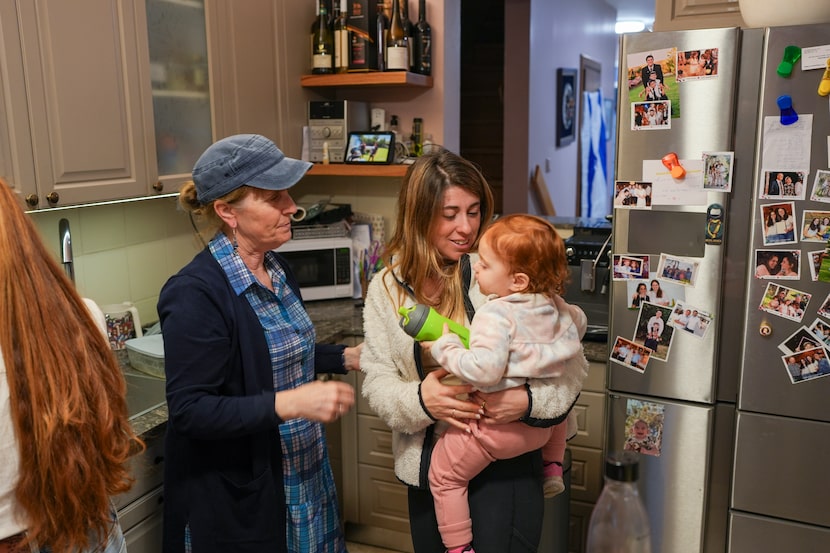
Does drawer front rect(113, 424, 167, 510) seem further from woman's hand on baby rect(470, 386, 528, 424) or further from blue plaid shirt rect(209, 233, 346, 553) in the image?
woman's hand on baby rect(470, 386, 528, 424)

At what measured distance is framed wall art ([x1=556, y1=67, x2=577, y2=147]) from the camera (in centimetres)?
609

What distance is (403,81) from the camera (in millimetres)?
2838

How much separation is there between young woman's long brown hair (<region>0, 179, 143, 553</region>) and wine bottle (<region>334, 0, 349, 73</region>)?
6.47 ft

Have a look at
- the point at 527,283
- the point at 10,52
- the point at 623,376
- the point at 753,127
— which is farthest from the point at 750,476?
the point at 10,52

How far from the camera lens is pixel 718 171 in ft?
6.86

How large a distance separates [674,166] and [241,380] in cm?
135

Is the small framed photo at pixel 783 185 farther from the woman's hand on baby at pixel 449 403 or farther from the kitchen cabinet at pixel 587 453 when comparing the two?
the woman's hand on baby at pixel 449 403

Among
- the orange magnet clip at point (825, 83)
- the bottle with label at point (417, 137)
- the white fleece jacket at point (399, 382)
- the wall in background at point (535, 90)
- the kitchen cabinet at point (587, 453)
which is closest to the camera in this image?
the white fleece jacket at point (399, 382)

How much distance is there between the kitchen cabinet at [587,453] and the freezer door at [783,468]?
0.44 m

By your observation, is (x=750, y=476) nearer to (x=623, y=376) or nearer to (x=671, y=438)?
(x=671, y=438)

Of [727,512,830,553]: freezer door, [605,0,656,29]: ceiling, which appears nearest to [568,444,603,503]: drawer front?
[727,512,830,553]: freezer door

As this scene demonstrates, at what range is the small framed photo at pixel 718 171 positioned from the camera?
Answer: 2082mm

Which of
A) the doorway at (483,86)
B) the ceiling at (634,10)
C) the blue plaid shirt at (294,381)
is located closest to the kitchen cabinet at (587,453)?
the blue plaid shirt at (294,381)

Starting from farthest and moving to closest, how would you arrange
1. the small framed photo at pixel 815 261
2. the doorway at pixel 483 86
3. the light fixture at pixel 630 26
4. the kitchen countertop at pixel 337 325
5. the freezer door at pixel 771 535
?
1. the light fixture at pixel 630 26
2. the doorway at pixel 483 86
3. the kitchen countertop at pixel 337 325
4. the freezer door at pixel 771 535
5. the small framed photo at pixel 815 261
